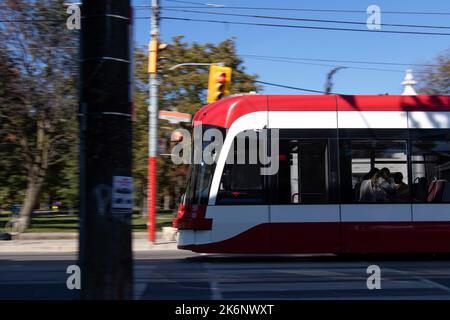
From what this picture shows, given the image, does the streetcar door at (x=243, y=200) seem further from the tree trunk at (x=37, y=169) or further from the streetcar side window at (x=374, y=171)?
the tree trunk at (x=37, y=169)

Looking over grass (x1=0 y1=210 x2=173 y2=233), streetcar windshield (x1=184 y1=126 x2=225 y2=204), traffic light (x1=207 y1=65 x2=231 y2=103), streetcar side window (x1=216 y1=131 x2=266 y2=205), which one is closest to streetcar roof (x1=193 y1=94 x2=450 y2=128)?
streetcar windshield (x1=184 y1=126 x2=225 y2=204)

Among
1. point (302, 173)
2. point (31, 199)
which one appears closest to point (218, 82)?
point (302, 173)

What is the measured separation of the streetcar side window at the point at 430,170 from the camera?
35.8 feet

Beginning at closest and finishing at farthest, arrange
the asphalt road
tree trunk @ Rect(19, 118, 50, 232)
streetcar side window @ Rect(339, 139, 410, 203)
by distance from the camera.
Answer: the asphalt road < streetcar side window @ Rect(339, 139, 410, 203) < tree trunk @ Rect(19, 118, 50, 232)

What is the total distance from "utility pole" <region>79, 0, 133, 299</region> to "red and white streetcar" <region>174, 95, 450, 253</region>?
6661 mm

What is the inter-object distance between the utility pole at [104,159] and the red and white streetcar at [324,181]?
21.9 ft

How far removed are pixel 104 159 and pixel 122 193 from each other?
0.29 m

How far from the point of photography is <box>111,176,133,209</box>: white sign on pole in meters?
3.91

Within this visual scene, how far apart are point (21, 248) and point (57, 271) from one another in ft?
20.4

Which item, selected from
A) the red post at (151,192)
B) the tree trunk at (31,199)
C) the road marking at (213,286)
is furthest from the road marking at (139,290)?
the tree trunk at (31,199)

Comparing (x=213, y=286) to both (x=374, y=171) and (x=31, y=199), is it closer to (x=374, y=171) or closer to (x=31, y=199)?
(x=374, y=171)

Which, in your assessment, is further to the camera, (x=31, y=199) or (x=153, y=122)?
(x=31, y=199)

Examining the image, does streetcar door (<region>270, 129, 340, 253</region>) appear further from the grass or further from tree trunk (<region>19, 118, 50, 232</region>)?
tree trunk (<region>19, 118, 50, 232</region>)

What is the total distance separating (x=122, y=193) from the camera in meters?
3.94
